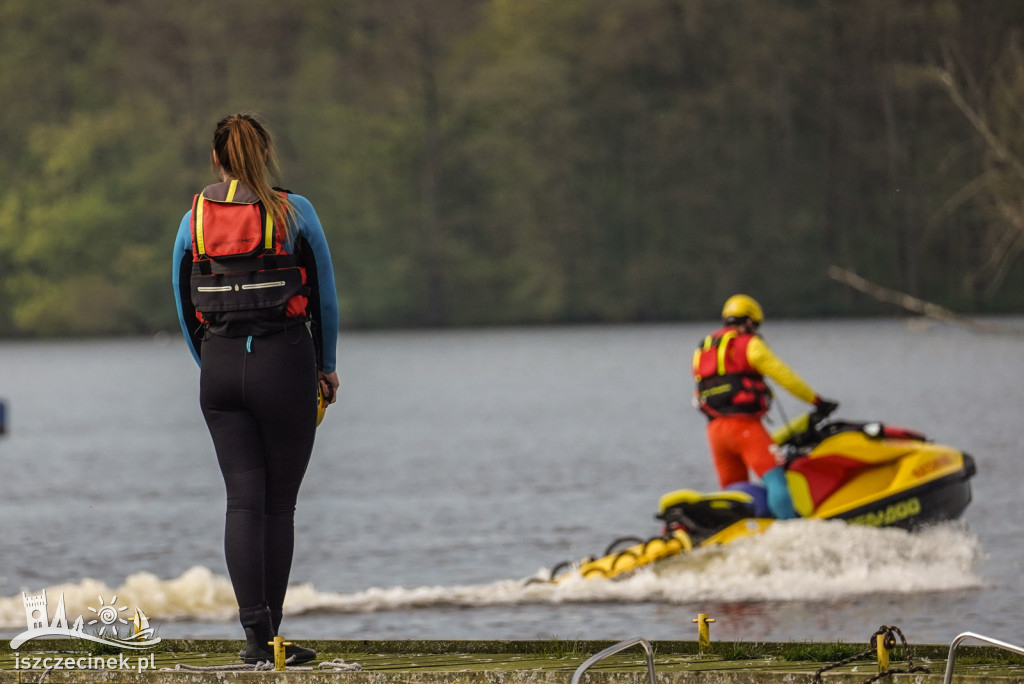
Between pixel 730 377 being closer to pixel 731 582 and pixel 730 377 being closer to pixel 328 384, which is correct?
pixel 731 582

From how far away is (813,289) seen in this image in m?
79.2

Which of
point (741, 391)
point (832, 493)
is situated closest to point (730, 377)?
point (741, 391)

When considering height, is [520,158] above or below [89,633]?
above

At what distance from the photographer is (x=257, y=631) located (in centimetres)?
550

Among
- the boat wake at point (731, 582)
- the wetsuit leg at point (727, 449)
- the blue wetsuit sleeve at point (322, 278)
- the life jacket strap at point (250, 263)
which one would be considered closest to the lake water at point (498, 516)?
the boat wake at point (731, 582)

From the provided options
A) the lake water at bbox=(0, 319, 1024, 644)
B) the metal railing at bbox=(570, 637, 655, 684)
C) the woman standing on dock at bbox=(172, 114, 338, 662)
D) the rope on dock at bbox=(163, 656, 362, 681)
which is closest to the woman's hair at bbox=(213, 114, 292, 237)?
the woman standing on dock at bbox=(172, 114, 338, 662)

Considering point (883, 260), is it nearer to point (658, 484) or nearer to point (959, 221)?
point (959, 221)

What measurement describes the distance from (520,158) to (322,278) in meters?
Result: 78.0

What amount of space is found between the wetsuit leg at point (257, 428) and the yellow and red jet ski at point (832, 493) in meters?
6.64

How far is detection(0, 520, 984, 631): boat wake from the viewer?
12203mm

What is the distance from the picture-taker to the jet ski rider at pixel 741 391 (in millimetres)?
11812

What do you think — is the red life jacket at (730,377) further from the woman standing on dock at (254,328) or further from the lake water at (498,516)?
the woman standing on dock at (254,328)

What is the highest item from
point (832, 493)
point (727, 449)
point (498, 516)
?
point (498, 516)

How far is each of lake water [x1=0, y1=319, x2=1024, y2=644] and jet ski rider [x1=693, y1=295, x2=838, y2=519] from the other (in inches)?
22.3
